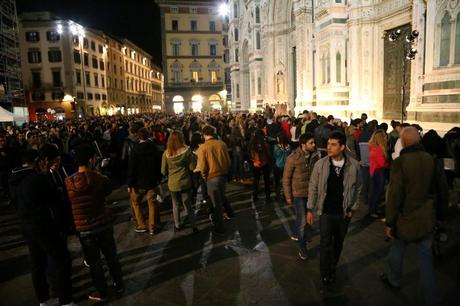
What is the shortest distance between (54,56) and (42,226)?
171 feet

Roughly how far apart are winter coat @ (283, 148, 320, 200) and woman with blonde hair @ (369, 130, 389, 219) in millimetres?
2002

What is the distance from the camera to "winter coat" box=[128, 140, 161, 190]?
6473 mm

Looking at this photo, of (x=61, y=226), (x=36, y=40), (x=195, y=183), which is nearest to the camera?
(x=61, y=226)

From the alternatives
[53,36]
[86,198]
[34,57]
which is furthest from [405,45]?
[34,57]

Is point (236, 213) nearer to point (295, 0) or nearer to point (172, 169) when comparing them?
point (172, 169)

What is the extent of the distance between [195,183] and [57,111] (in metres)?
46.5

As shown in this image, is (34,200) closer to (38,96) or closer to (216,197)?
(216,197)

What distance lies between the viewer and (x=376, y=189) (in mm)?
6773

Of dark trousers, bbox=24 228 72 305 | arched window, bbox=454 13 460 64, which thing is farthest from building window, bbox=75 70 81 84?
dark trousers, bbox=24 228 72 305

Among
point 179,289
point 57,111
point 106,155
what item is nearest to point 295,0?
point 106,155

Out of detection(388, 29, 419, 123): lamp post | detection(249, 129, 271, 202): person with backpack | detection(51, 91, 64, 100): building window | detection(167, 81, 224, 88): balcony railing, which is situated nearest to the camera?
detection(249, 129, 271, 202): person with backpack

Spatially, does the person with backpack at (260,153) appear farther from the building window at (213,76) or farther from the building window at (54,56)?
the building window at (213,76)

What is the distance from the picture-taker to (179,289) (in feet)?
14.8

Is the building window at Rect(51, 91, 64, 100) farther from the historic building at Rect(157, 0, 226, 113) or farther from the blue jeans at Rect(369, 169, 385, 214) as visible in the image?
the blue jeans at Rect(369, 169, 385, 214)
